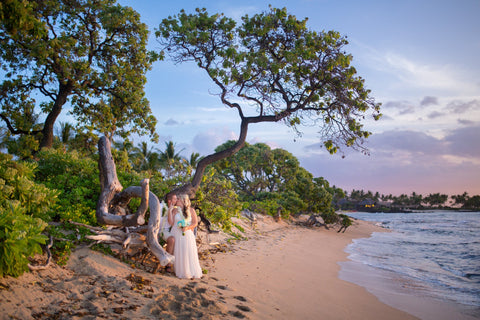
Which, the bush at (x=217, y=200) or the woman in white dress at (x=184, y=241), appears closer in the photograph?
the woman in white dress at (x=184, y=241)

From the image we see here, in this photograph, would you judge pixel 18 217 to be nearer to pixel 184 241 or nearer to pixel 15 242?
pixel 15 242

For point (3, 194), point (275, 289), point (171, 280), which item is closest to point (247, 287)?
point (275, 289)

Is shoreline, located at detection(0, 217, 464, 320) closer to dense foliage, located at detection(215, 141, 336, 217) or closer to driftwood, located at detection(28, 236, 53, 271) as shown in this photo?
driftwood, located at detection(28, 236, 53, 271)

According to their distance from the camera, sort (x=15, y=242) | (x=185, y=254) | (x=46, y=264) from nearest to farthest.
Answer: (x=15, y=242) → (x=46, y=264) → (x=185, y=254)

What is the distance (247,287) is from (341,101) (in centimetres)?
647

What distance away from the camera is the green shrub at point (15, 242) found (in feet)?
12.2

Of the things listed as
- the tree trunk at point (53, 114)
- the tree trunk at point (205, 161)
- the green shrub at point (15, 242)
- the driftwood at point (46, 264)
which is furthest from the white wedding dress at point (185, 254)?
the tree trunk at point (53, 114)

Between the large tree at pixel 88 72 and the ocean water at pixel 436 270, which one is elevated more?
the large tree at pixel 88 72

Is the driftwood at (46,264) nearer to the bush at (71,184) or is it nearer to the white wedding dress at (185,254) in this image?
→ the bush at (71,184)

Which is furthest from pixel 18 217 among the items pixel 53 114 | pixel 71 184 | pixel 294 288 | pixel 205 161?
pixel 53 114

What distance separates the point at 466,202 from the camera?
107000 millimetres

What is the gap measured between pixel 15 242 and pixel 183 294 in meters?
2.43

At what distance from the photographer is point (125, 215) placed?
245 inches

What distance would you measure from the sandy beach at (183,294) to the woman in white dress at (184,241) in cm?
26
